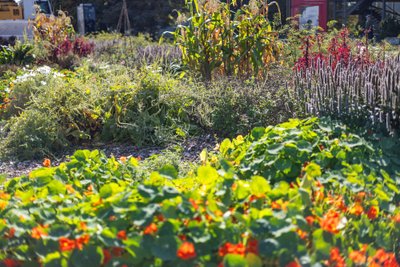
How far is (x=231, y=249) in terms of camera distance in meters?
2.28

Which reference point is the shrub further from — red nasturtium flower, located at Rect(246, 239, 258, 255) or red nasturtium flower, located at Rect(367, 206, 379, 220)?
red nasturtium flower, located at Rect(246, 239, 258, 255)

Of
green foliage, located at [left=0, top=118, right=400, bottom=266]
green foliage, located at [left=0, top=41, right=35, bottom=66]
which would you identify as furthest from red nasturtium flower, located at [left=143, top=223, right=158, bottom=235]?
green foliage, located at [left=0, top=41, right=35, bottom=66]

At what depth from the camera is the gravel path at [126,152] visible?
5.44 metres

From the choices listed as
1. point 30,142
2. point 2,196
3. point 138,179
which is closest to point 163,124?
point 30,142

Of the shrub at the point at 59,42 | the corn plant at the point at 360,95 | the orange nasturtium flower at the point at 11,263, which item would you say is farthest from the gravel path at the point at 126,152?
the shrub at the point at 59,42

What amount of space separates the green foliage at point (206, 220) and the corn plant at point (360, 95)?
43.7 inches

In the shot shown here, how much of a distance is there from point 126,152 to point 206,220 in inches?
134

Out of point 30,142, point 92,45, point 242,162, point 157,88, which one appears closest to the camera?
point 242,162

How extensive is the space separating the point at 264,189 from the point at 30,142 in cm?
374

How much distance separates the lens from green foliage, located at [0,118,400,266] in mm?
2324

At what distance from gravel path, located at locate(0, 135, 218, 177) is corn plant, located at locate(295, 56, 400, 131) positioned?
1.10 m

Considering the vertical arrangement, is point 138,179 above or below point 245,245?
below

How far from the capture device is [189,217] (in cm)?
246

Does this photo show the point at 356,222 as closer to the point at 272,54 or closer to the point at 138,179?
the point at 138,179
